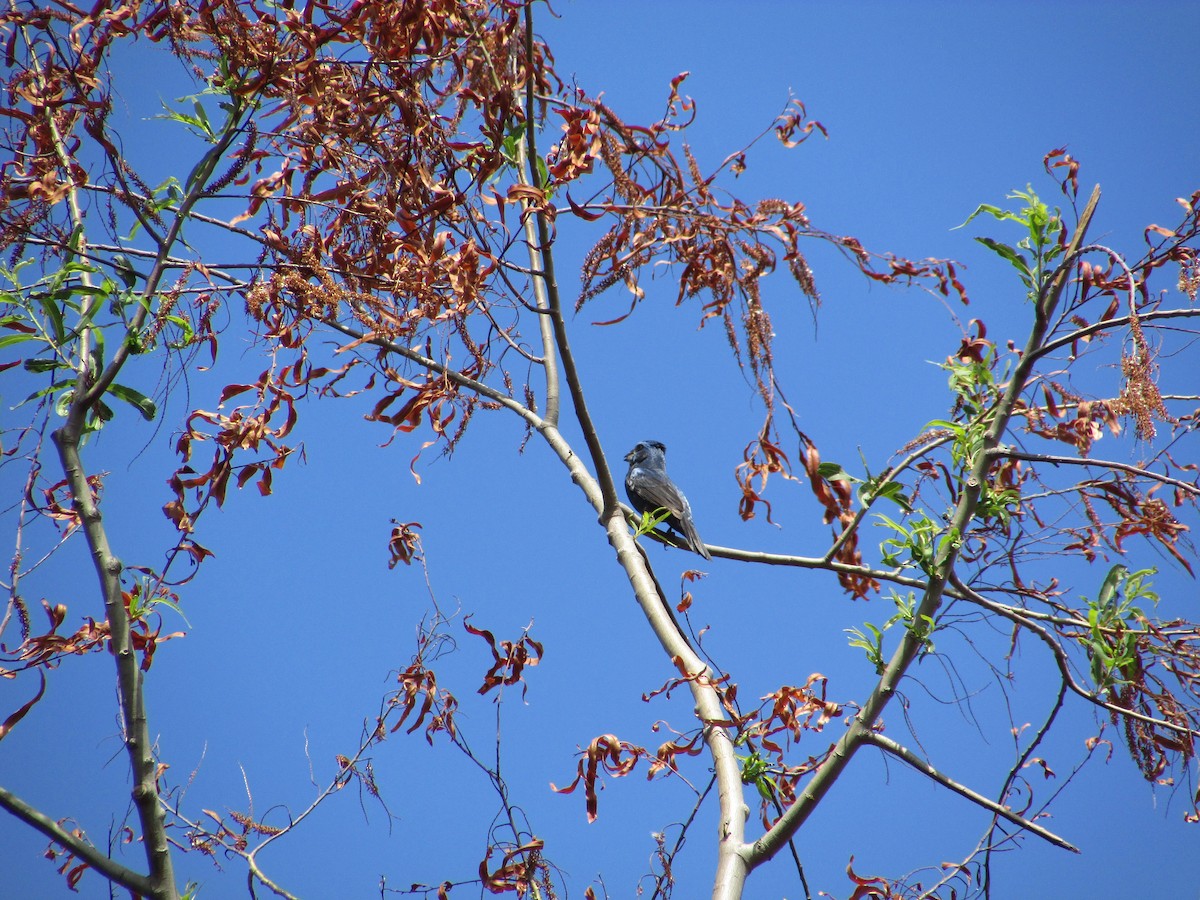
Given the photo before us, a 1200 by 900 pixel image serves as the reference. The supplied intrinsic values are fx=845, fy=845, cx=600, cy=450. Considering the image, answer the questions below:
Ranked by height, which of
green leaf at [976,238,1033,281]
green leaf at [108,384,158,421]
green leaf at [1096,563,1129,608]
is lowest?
green leaf at [1096,563,1129,608]

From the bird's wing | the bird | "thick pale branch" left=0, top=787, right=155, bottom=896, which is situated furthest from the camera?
the bird's wing

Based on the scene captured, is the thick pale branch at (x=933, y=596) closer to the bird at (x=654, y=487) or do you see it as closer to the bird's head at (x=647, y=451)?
the bird at (x=654, y=487)

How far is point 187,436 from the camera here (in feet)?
8.18

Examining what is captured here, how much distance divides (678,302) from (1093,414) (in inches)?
60.4

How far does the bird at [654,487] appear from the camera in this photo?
5.38m

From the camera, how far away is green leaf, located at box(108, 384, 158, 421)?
7.58 feet

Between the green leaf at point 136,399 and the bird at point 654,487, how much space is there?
3.16m

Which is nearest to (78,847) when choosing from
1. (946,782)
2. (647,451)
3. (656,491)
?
(946,782)

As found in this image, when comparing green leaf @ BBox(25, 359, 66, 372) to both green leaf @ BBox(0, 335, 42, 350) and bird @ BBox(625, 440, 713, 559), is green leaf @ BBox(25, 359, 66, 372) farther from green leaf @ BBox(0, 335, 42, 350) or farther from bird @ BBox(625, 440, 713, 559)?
bird @ BBox(625, 440, 713, 559)

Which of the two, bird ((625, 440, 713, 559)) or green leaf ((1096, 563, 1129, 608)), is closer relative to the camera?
green leaf ((1096, 563, 1129, 608))

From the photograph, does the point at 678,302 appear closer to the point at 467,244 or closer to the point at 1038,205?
the point at 467,244

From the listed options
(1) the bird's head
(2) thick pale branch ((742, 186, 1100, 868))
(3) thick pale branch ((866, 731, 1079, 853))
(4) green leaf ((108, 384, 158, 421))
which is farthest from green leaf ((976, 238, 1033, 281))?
(1) the bird's head

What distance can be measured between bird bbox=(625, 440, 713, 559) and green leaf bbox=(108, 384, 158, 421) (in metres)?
3.16

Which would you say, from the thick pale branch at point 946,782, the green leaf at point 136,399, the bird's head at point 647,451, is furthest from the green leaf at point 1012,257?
the bird's head at point 647,451
